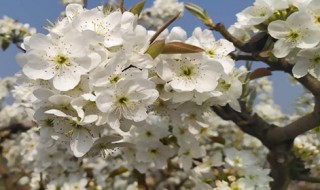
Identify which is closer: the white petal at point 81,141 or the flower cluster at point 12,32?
the white petal at point 81,141

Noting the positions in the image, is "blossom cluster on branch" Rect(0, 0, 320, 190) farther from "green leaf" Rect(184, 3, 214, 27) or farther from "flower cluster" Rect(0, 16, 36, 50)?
"flower cluster" Rect(0, 16, 36, 50)

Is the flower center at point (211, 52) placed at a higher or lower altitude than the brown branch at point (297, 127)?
higher

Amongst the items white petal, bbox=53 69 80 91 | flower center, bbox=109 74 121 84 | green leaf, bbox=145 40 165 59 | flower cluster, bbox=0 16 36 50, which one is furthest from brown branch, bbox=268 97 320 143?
flower cluster, bbox=0 16 36 50

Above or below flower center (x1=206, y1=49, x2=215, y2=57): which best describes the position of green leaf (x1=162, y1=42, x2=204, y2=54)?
above

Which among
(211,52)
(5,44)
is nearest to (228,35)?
(211,52)

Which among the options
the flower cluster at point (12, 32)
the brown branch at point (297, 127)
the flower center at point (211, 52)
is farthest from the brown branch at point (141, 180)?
the flower cluster at point (12, 32)

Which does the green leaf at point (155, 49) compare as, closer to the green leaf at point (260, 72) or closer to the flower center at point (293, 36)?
the flower center at point (293, 36)
